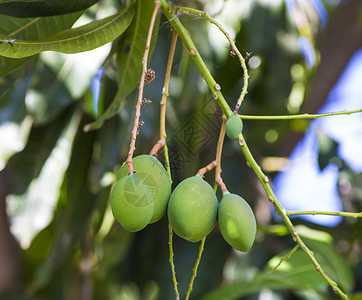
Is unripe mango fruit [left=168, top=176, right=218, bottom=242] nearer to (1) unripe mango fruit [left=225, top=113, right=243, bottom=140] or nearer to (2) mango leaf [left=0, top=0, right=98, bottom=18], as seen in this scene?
(1) unripe mango fruit [left=225, top=113, right=243, bottom=140]

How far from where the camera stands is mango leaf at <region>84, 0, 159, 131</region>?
0.89 m

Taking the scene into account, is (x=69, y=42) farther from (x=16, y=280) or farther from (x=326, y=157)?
(x=16, y=280)

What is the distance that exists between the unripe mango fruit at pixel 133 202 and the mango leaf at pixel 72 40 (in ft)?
0.80

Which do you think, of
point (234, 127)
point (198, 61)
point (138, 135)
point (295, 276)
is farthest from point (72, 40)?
point (295, 276)

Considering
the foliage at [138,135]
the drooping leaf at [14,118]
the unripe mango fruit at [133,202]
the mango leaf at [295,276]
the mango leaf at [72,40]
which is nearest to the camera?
the unripe mango fruit at [133,202]

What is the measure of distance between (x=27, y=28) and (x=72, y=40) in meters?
0.19

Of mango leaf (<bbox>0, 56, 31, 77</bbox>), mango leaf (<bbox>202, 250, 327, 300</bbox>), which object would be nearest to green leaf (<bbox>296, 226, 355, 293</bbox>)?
mango leaf (<bbox>202, 250, 327, 300</bbox>)

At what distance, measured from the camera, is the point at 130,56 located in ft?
3.04

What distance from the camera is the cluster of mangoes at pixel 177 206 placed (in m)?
0.59

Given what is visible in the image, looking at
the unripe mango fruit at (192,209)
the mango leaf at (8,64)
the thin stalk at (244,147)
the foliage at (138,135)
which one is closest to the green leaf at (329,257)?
the foliage at (138,135)

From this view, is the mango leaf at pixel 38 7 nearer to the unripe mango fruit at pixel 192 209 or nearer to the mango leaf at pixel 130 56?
the mango leaf at pixel 130 56

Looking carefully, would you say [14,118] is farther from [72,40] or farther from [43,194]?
[72,40]

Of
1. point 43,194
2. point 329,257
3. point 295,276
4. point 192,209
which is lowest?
point 329,257

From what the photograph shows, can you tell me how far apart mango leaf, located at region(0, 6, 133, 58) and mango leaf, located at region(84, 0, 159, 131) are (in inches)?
2.5
